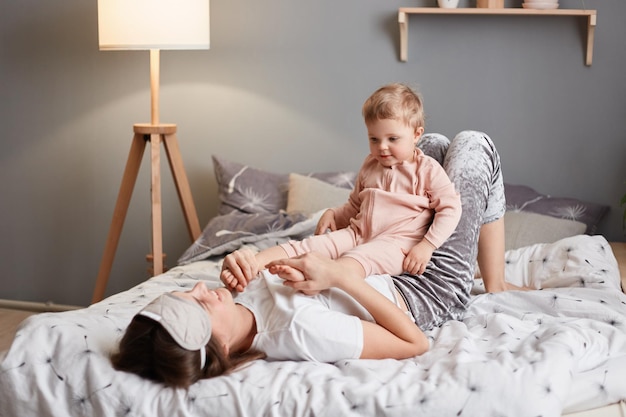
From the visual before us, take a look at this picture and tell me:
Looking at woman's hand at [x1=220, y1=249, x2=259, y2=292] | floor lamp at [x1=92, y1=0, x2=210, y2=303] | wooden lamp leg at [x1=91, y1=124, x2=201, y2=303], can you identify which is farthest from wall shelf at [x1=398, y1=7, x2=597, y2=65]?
woman's hand at [x1=220, y1=249, x2=259, y2=292]

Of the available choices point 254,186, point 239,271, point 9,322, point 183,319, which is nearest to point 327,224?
point 239,271

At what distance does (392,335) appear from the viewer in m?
1.81

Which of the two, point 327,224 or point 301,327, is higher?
point 327,224

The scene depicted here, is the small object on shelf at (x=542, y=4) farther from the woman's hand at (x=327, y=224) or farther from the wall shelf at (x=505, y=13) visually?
the woman's hand at (x=327, y=224)

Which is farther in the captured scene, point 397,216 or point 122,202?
point 122,202

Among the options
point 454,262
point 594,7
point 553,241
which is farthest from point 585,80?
point 454,262

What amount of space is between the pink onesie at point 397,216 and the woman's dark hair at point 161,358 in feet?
1.62

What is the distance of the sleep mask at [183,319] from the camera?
5.05ft

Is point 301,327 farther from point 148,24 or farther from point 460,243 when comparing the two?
point 148,24

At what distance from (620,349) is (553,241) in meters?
1.03

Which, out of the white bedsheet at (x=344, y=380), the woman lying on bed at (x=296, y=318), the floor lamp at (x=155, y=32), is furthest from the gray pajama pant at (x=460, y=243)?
the floor lamp at (x=155, y=32)

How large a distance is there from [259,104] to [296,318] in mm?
1934

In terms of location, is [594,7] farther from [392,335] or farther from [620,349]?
[392,335]

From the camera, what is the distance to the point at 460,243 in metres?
2.18
